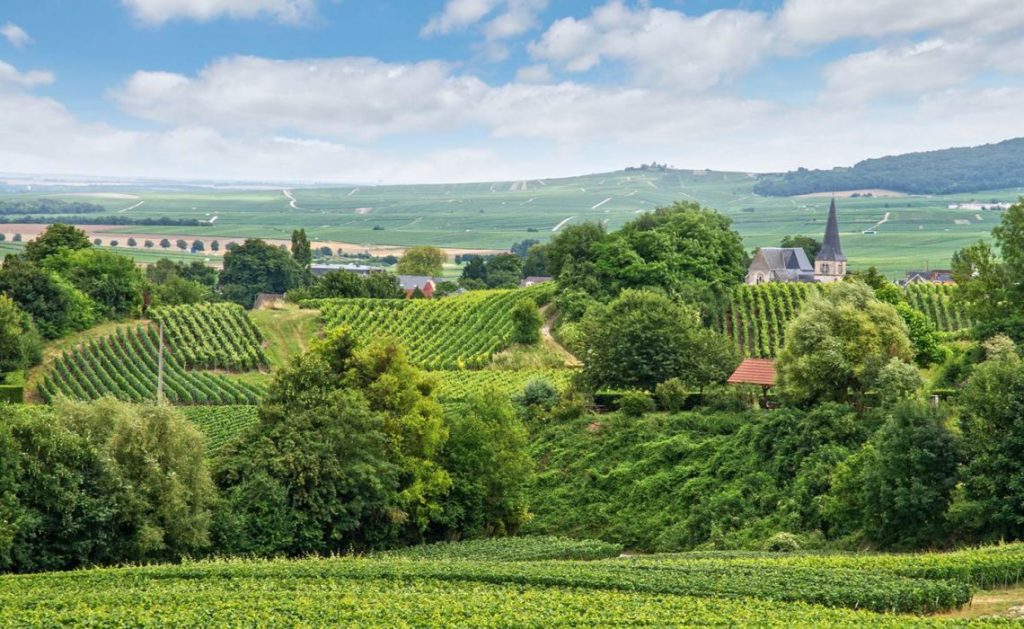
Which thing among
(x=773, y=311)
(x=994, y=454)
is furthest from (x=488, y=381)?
(x=994, y=454)

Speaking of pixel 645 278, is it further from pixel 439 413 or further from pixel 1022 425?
pixel 1022 425

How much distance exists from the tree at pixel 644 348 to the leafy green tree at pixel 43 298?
31712 millimetres

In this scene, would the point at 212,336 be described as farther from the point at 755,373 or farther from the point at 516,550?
the point at 516,550

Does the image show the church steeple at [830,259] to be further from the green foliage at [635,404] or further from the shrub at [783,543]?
the shrub at [783,543]

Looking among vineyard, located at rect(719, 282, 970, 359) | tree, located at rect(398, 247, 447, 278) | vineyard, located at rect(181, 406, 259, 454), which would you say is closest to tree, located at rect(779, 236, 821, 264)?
tree, located at rect(398, 247, 447, 278)

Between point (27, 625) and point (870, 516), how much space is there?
22256 mm

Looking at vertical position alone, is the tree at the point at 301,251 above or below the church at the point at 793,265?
above

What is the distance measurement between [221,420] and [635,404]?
1908cm

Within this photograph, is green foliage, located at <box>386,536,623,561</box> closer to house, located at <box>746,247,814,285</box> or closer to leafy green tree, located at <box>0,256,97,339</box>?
leafy green tree, located at <box>0,256,97,339</box>

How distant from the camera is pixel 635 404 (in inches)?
2003

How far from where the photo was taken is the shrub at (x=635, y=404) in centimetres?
5088

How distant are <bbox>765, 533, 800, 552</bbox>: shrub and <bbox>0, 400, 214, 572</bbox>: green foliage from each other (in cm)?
1647

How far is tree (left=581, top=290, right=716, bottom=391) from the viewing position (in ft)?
173

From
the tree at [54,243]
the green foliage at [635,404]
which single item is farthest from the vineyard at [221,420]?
the tree at [54,243]
